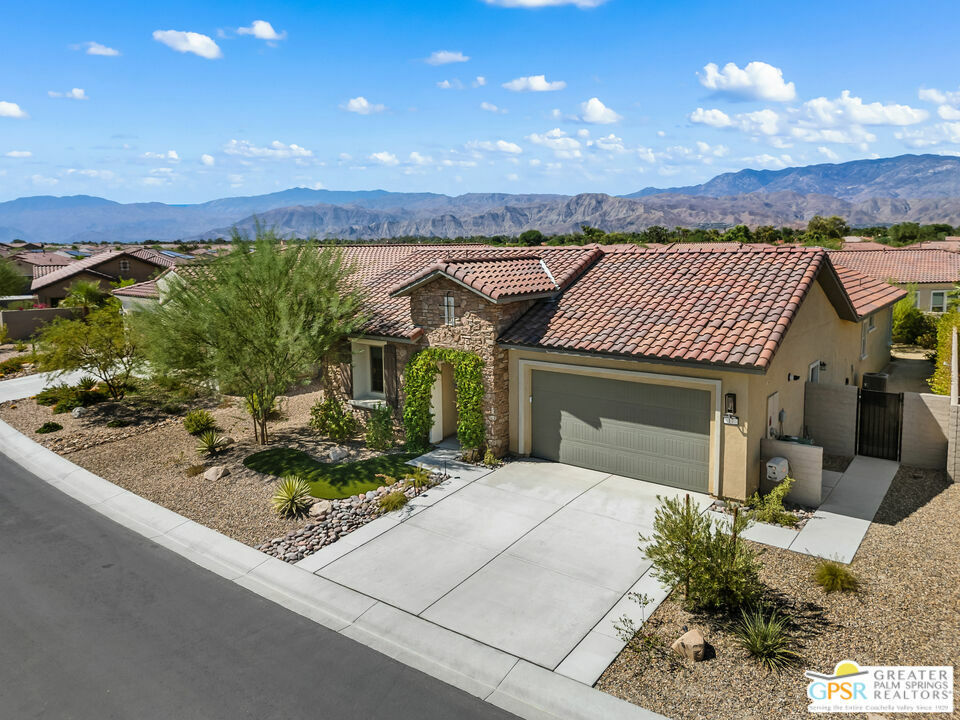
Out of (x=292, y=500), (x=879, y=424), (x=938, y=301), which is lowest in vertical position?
(x=292, y=500)

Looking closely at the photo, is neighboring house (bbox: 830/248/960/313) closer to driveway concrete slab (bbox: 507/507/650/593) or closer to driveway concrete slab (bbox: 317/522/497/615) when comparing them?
driveway concrete slab (bbox: 507/507/650/593)

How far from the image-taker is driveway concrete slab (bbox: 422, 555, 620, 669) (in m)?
8.70

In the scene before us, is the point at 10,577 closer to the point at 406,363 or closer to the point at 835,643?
the point at 406,363

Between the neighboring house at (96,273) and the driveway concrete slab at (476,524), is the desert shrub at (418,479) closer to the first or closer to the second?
the driveway concrete slab at (476,524)

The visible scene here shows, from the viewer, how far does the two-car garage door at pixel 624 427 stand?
13258 mm

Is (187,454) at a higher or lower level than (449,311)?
lower

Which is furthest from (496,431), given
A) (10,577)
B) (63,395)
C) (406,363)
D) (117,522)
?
(63,395)

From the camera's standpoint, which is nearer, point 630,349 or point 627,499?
point 627,499

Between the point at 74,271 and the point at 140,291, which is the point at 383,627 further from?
the point at 74,271

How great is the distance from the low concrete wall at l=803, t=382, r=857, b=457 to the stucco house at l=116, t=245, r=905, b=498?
1.52 feet

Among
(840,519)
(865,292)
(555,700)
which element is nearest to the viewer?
(555,700)

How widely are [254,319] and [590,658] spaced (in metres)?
10.7

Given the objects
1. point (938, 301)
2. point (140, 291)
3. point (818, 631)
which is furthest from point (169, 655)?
point (938, 301)

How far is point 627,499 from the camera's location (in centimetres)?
1321
